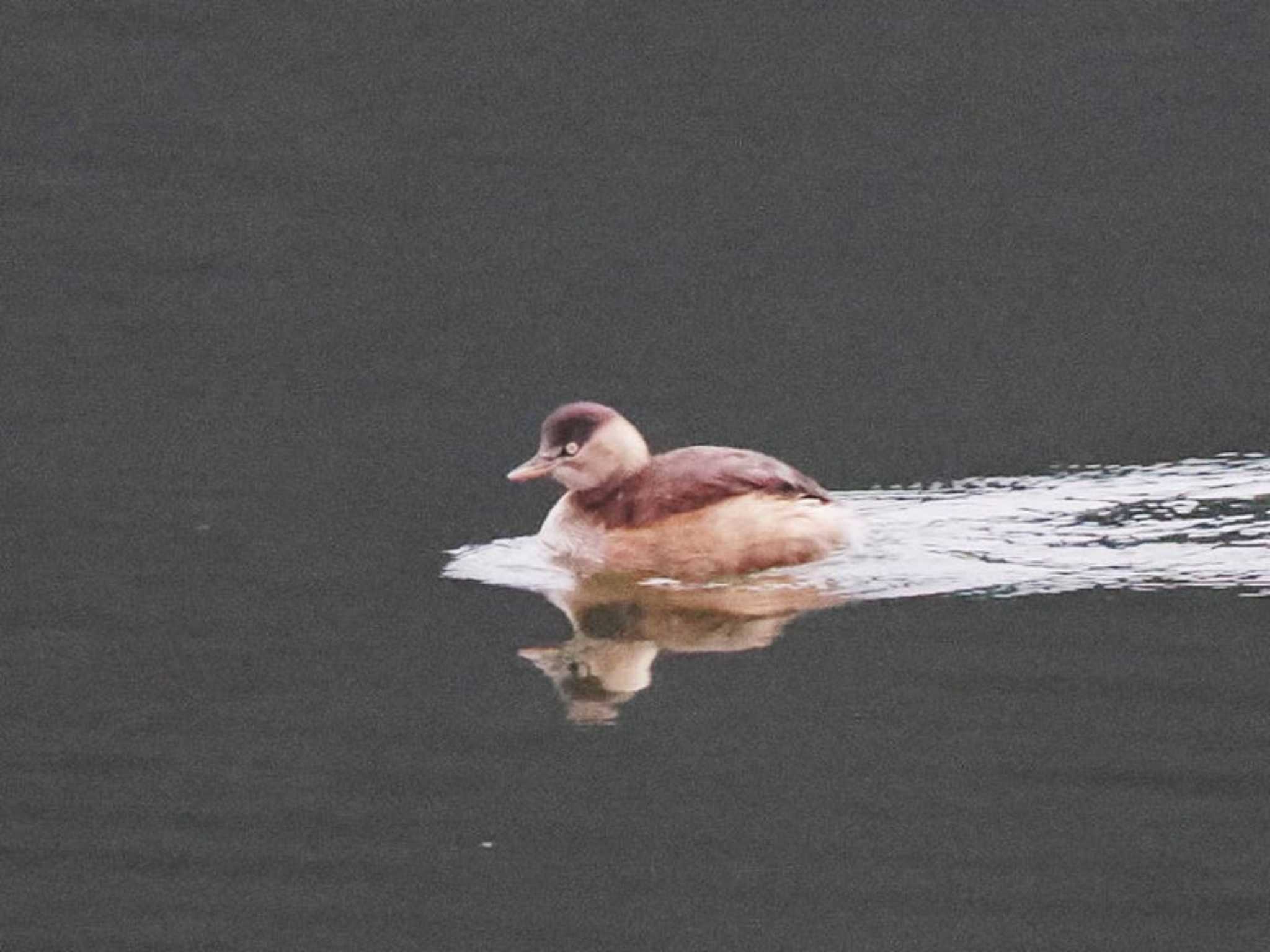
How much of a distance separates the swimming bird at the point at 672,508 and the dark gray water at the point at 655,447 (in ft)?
0.65

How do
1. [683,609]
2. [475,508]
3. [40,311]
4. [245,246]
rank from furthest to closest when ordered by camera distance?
[245,246]
[40,311]
[475,508]
[683,609]

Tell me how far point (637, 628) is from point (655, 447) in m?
3.06

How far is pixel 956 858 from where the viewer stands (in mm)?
8133

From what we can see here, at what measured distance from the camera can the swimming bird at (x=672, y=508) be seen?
11.6m

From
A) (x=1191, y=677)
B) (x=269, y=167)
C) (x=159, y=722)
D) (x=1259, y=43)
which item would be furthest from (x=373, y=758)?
(x=1259, y=43)

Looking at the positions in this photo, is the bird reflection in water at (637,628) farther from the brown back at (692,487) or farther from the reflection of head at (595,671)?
the brown back at (692,487)

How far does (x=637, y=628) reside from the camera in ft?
35.7

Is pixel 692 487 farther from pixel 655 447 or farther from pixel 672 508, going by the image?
pixel 655 447

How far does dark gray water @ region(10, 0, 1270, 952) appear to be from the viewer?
26.9 ft

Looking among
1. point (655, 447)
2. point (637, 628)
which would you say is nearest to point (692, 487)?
point (637, 628)

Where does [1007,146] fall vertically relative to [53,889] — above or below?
above

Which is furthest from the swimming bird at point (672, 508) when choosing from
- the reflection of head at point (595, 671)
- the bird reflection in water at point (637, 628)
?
the reflection of head at point (595, 671)

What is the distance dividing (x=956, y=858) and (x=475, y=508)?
460 cm

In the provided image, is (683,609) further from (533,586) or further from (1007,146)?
(1007,146)
